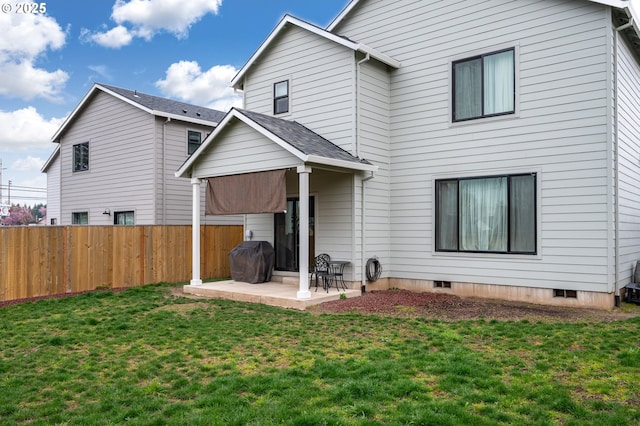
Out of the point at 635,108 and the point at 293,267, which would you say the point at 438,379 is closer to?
the point at 293,267

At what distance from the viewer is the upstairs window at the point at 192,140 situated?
17562mm

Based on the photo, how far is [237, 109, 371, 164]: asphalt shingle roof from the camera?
31.8 feet

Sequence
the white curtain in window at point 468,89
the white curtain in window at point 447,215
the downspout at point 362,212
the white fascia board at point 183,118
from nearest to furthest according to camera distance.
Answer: the white curtain in window at point 468,89, the white curtain in window at point 447,215, the downspout at point 362,212, the white fascia board at point 183,118

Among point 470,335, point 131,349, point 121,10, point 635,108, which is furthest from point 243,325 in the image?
point 121,10

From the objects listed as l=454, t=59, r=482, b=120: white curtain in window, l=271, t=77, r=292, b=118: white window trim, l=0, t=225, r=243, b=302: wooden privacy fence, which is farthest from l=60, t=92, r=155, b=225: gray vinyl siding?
l=454, t=59, r=482, b=120: white curtain in window

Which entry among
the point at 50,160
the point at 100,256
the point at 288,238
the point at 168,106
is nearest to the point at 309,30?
the point at 288,238

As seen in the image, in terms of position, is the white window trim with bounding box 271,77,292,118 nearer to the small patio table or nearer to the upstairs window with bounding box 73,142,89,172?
the small patio table

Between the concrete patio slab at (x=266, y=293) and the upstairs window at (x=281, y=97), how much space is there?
14.2 ft

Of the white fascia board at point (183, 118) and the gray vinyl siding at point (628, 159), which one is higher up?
the white fascia board at point (183, 118)

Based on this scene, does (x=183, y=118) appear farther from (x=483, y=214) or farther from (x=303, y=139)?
(x=483, y=214)

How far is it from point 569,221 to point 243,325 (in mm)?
6156

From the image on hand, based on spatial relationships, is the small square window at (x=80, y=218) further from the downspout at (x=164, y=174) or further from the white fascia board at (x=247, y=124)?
the white fascia board at (x=247, y=124)

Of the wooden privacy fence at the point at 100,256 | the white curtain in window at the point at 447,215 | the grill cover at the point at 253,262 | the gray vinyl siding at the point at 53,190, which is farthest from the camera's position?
the gray vinyl siding at the point at 53,190

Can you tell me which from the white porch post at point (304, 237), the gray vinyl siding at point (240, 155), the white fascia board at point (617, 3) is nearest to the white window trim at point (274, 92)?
the gray vinyl siding at point (240, 155)
